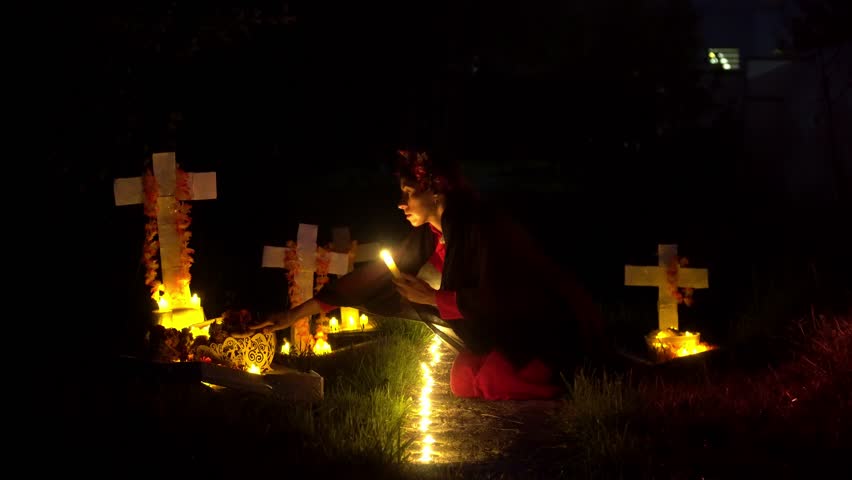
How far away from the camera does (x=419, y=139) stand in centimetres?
1920

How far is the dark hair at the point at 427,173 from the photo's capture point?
A: 6.81 meters

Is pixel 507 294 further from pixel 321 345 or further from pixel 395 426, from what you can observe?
pixel 321 345

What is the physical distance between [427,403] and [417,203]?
48.9 inches

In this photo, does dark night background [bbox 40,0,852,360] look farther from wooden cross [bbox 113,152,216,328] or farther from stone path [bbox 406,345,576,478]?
stone path [bbox 406,345,576,478]

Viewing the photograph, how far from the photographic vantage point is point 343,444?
5.27 meters

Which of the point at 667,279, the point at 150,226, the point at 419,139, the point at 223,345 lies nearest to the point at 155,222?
the point at 150,226

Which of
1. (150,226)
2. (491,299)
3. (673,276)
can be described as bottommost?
(491,299)

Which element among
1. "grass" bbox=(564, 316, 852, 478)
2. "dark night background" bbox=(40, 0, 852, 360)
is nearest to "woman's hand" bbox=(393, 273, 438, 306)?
"dark night background" bbox=(40, 0, 852, 360)

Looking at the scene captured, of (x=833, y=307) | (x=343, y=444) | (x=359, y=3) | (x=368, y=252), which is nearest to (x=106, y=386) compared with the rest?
(x=343, y=444)

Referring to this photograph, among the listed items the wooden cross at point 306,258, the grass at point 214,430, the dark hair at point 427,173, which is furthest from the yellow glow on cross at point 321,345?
the dark hair at point 427,173

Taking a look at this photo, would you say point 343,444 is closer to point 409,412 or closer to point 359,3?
point 409,412

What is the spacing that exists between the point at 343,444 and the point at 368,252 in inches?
149

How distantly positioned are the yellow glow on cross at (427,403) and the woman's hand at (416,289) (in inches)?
24.4

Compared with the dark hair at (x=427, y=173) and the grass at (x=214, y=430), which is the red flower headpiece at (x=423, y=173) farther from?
the grass at (x=214, y=430)
